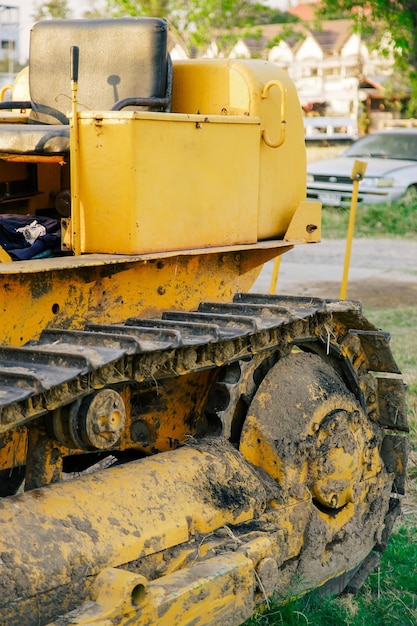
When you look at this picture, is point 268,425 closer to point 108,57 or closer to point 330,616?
point 330,616

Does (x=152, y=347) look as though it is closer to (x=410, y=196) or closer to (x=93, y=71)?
(x=93, y=71)

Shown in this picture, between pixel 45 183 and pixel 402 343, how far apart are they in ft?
17.7

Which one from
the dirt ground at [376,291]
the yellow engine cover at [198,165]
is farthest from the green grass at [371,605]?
the dirt ground at [376,291]

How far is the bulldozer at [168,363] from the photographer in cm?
368

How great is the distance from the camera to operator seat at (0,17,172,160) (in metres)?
4.95

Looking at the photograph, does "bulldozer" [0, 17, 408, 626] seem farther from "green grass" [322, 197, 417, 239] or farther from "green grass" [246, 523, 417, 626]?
"green grass" [322, 197, 417, 239]

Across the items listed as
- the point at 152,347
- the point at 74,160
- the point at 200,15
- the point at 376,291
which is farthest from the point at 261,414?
the point at 200,15

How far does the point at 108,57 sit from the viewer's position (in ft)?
17.1

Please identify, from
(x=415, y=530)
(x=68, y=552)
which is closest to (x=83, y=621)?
(x=68, y=552)

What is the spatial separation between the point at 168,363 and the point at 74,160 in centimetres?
86

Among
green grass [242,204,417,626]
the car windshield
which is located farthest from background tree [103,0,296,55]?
green grass [242,204,417,626]

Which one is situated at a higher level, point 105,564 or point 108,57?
point 108,57

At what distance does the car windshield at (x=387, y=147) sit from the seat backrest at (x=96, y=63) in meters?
15.0

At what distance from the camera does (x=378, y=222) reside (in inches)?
713
